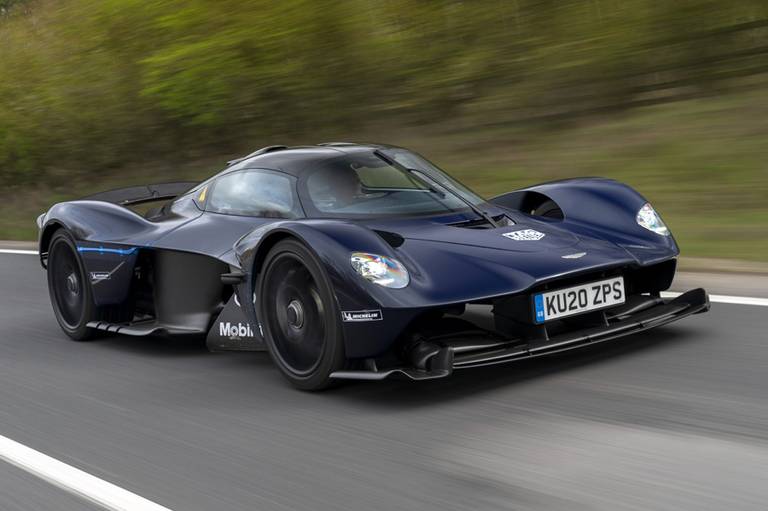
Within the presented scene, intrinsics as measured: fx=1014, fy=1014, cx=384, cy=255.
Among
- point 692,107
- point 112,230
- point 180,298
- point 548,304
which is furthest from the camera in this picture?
point 692,107

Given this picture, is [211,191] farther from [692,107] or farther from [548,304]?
[692,107]

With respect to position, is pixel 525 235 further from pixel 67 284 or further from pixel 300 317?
pixel 67 284

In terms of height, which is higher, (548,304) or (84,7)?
(84,7)

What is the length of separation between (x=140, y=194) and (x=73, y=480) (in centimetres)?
356

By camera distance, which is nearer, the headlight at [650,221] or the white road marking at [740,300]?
the headlight at [650,221]

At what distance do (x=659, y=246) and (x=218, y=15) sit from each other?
33.3 feet

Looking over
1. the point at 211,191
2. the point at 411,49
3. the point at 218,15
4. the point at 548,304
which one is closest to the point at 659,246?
the point at 548,304

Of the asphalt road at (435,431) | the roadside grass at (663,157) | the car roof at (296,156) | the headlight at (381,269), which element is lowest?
the roadside grass at (663,157)

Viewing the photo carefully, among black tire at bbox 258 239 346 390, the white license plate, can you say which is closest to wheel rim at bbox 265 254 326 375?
black tire at bbox 258 239 346 390

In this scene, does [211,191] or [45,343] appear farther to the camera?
[45,343]

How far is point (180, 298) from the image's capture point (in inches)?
215

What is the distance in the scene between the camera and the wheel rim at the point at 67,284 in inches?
250

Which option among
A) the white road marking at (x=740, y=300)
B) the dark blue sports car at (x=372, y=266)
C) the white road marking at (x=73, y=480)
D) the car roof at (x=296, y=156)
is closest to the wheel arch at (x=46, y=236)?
the dark blue sports car at (x=372, y=266)

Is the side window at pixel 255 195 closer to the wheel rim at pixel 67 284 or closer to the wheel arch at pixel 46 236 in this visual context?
the wheel rim at pixel 67 284
